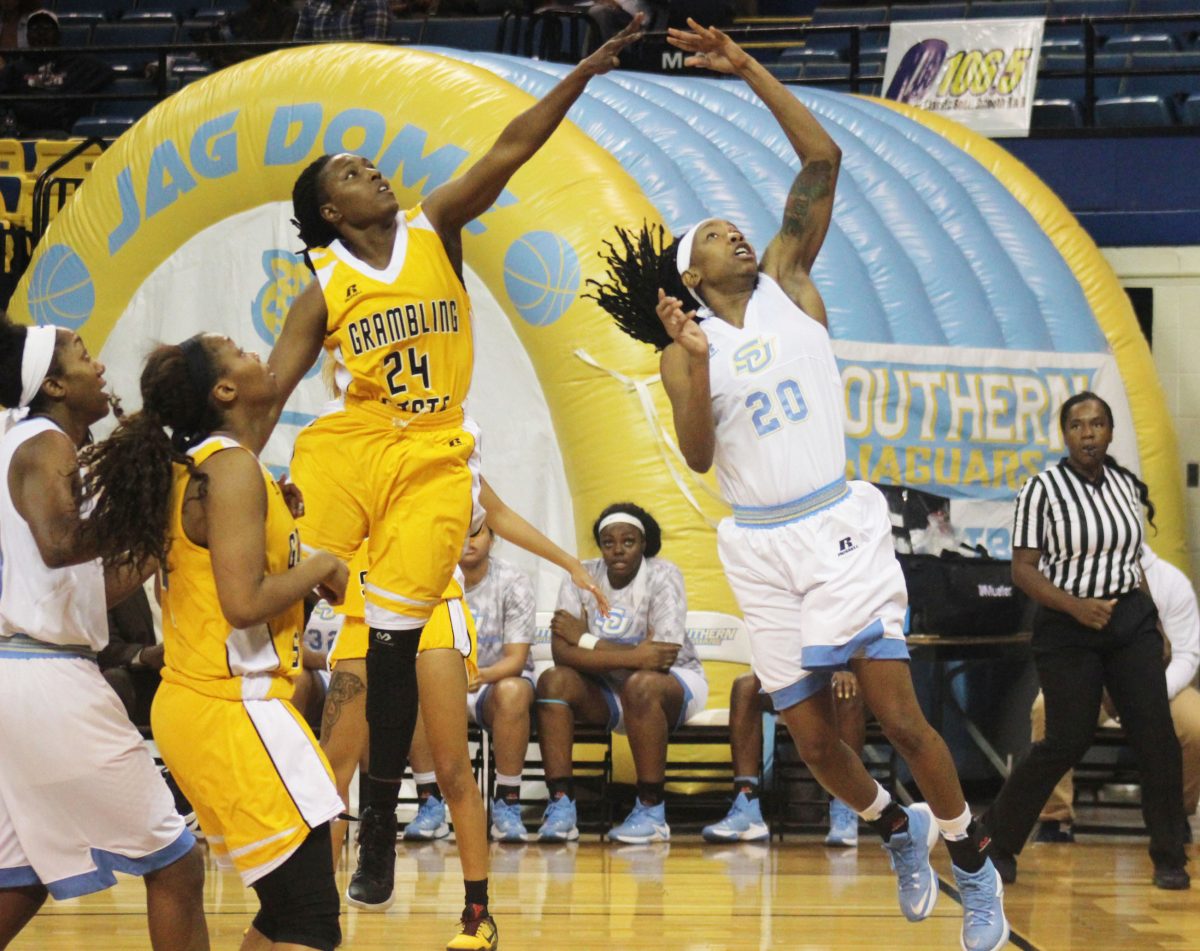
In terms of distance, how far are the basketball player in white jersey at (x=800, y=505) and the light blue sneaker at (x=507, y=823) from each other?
2965 millimetres

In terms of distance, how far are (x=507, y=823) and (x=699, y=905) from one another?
5.04ft

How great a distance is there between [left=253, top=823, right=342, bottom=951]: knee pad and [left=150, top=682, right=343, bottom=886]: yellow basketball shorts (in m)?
0.03

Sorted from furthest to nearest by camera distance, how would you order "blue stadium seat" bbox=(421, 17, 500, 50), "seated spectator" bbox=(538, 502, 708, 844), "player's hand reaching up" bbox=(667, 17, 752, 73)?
"blue stadium seat" bbox=(421, 17, 500, 50) < "seated spectator" bbox=(538, 502, 708, 844) < "player's hand reaching up" bbox=(667, 17, 752, 73)

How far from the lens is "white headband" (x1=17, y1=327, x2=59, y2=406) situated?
4023 mm

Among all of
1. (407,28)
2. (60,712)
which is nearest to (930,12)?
(407,28)

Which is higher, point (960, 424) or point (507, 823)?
point (960, 424)

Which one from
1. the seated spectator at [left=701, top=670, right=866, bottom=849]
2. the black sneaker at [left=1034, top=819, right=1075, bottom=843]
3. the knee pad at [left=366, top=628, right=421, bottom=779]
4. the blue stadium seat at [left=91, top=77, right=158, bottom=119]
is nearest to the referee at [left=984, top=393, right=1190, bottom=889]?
the seated spectator at [left=701, top=670, right=866, bottom=849]

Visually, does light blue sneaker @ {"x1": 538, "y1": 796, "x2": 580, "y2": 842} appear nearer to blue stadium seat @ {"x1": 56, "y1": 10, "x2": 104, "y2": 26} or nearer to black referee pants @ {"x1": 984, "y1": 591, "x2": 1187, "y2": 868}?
black referee pants @ {"x1": 984, "y1": 591, "x2": 1187, "y2": 868}

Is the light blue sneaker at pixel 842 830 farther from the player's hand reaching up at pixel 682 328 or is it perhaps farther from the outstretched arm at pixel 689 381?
the player's hand reaching up at pixel 682 328

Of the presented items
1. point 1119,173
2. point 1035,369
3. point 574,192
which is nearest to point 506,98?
point 574,192

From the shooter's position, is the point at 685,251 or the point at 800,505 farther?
the point at 685,251

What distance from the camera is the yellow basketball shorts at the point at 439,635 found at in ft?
15.7

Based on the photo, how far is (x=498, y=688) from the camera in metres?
7.99

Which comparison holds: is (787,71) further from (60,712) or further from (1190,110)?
(60,712)
